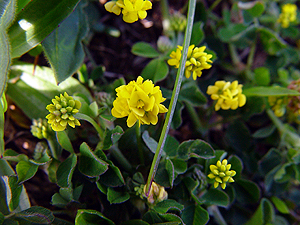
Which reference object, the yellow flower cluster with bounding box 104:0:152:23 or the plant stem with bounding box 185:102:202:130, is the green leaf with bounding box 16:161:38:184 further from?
the plant stem with bounding box 185:102:202:130

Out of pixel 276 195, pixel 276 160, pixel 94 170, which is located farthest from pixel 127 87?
pixel 276 195

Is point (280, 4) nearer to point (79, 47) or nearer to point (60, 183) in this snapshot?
point (79, 47)

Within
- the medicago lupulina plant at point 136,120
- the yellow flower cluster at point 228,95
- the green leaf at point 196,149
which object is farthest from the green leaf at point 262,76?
the green leaf at point 196,149

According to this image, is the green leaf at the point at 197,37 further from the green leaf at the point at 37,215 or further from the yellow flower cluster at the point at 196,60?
the green leaf at the point at 37,215

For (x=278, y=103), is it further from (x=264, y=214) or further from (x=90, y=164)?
(x=90, y=164)

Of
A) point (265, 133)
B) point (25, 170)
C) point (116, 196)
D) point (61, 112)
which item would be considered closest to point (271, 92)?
point (265, 133)

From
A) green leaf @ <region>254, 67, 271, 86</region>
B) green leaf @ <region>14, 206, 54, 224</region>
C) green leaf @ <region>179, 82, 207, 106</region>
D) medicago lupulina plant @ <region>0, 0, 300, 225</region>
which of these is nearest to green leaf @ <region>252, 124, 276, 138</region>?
medicago lupulina plant @ <region>0, 0, 300, 225</region>

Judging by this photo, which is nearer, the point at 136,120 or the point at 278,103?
the point at 136,120
